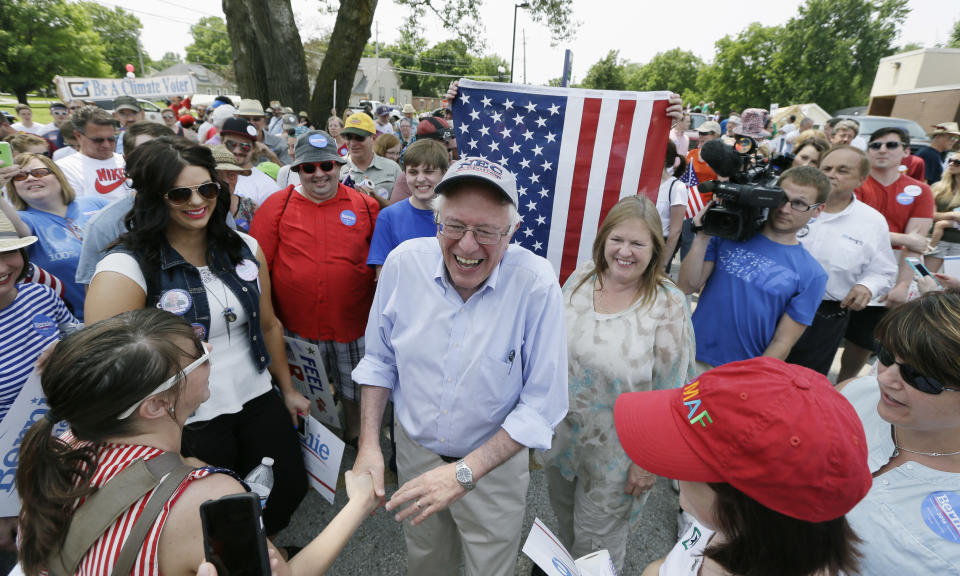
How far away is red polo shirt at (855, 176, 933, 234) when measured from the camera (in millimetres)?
4035

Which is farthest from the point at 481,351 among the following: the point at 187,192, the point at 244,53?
the point at 244,53

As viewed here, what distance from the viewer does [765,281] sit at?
8.30 feet

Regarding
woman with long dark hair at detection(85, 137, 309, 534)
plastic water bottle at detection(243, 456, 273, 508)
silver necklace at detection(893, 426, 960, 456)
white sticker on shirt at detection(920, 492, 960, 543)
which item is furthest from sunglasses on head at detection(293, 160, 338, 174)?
white sticker on shirt at detection(920, 492, 960, 543)

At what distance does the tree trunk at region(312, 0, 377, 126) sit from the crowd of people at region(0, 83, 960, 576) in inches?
406

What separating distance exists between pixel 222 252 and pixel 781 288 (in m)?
3.05

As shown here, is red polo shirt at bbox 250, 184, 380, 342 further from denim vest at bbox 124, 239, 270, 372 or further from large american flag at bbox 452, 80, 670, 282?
large american flag at bbox 452, 80, 670, 282

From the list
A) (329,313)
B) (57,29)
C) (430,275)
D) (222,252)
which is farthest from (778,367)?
(57,29)

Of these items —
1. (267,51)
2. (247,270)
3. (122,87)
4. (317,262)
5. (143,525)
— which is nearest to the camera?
(143,525)

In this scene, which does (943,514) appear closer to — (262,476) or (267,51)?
(262,476)

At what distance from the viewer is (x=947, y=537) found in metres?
1.21

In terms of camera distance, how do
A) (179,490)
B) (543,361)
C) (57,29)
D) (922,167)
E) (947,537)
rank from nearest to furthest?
(179,490)
(947,537)
(543,361)
(922,167)
(57,29)

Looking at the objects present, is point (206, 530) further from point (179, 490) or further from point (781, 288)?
point (781, 288)

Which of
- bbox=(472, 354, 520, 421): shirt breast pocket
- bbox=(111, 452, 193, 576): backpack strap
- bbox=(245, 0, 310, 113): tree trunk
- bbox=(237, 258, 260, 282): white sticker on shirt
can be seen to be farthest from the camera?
bbox=(245, 0, 310, 113): tree trunk

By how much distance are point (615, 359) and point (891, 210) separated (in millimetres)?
3966
